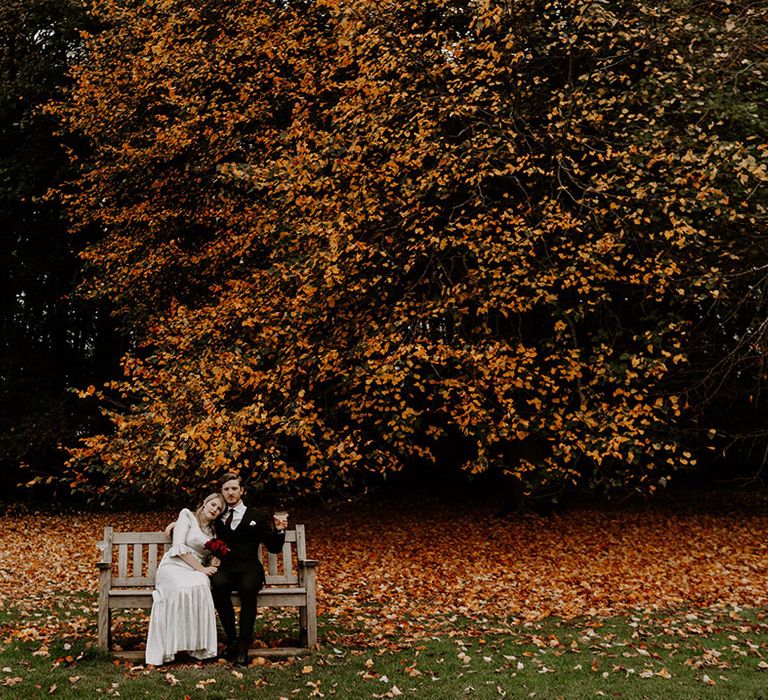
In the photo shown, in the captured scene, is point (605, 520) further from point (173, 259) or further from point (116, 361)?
point (116, 361)

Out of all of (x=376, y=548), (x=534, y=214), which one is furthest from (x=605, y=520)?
(x=534, y=214)

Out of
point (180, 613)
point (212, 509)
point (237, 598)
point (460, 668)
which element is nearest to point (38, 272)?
point (212, 509)

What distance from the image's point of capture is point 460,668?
6.55 m

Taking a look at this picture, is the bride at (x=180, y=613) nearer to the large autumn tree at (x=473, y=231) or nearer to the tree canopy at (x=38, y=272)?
the large autumn tree at (x=473, y=231)

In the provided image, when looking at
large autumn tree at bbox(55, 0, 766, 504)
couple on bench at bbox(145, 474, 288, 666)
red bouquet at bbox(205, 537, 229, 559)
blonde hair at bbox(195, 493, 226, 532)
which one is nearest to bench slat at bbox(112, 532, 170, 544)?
→ couple on bench at bbox(145, 474, 288, 666)

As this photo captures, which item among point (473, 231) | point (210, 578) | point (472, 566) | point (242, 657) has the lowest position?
point (472, 566)

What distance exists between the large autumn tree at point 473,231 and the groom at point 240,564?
8.68 feet

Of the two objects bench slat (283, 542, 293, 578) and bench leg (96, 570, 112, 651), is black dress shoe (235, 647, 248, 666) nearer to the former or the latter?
bench slat (283, 542, 293, 578)

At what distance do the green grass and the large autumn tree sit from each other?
2.87 metres

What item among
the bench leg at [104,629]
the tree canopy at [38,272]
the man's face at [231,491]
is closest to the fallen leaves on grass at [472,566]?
the bench leg at [104,629]

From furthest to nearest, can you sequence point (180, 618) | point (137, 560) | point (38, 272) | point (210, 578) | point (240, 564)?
point (38, 272) < point (137, 560) < point (240, 564) < point (210, 578) < point (180, 618)

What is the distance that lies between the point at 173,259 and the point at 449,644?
9089 mm

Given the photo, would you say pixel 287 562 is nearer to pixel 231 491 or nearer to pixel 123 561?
pixel 231 491

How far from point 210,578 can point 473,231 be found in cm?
557
